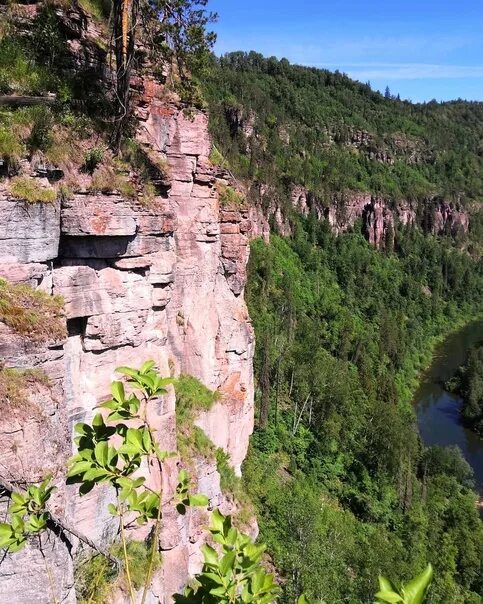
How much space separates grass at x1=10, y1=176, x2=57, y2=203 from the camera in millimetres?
10633

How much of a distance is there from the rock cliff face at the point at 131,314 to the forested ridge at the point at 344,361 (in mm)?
7322

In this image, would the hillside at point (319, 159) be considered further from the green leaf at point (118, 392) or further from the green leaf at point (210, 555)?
the green leaf at point (210, 555)

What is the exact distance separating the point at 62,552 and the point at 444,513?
48.2 metres

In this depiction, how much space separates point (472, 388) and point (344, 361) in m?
21.1

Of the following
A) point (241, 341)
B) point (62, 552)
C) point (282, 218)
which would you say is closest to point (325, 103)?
point (282, 218)

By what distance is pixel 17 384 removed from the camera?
9867 millimetres

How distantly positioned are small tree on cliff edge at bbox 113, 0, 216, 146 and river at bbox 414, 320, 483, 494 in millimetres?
58708

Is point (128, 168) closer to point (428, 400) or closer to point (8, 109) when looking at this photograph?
point (8, 109)

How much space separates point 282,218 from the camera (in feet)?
381

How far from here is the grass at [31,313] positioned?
33.4 feet

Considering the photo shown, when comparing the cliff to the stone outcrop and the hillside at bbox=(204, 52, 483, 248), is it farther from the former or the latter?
the hillside at bbox=(204, 52, 483, 248)

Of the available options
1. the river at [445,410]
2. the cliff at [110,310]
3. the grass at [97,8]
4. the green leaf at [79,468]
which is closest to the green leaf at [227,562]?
the green leaf at [79,468]

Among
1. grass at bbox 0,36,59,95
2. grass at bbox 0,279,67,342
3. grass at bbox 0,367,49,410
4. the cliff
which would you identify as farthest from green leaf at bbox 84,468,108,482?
grass at bbox 0,36,59,95

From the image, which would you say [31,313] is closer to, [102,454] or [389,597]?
[102,454]
